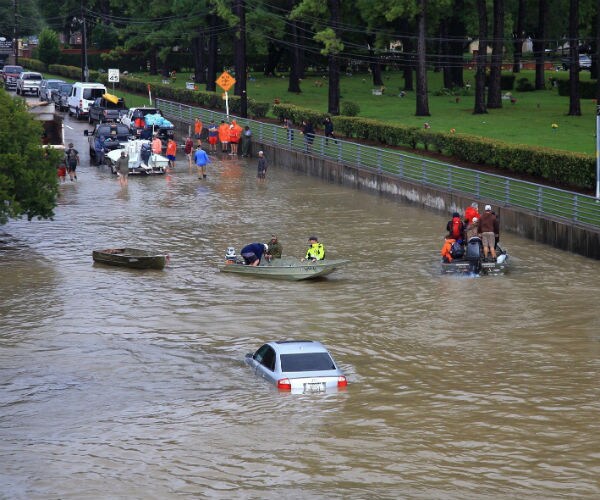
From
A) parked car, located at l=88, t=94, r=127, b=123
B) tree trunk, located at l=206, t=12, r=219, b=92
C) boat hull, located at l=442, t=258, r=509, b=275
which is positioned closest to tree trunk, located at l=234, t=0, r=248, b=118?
parked car, located at l=88, t=94, r=127, b=123

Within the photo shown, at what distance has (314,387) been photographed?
19.8 metres

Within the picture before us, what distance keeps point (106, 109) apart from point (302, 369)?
47226 mm

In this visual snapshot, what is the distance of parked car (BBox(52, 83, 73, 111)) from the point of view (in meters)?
72.8

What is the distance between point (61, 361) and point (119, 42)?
3631 inches

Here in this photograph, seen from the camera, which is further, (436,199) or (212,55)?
(212,55)

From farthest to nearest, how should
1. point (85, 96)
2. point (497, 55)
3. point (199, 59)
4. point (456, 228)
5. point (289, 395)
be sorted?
1. point (199, 59)
2. point (85, 96)
3. point (497, 55)
4. point (456, 228)
5. point (289, 395)

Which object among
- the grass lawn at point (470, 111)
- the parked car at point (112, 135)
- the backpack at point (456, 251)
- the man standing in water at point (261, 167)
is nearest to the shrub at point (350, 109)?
the grass lawn at point (470, 111)

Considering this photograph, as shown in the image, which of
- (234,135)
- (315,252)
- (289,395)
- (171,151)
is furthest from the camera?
(234,135)

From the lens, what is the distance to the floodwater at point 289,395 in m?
16.8

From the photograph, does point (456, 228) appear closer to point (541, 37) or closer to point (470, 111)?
point (470, 111)

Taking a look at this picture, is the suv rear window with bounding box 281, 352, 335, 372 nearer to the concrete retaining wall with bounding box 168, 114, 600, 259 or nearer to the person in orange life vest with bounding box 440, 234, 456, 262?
the person in orange life vest with bounding box 440, 234, 456, 262

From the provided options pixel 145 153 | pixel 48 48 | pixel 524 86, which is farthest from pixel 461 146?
pixel 48 48

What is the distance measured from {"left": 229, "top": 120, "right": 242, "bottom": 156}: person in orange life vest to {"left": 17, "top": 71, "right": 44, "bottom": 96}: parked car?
97.5 ft

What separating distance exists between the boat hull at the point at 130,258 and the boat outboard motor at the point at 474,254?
27.2 feet
